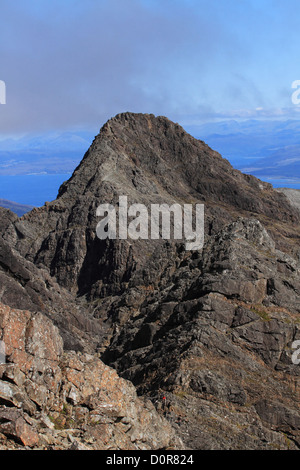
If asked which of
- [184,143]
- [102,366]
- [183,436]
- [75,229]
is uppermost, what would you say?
[184,143]

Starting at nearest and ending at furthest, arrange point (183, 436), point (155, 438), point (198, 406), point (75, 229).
→ point (155, 438) < point (183, 436) < point (198, 406) < point (75, 229)

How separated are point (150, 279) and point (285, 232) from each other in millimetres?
53669

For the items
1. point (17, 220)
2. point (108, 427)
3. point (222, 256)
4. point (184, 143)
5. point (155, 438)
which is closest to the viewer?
point (108, 427)

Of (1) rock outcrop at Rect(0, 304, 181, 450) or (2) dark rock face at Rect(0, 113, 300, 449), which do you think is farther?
(2) dark rock face at Rect(0, 113, 300, 449)

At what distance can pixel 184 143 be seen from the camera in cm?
14200

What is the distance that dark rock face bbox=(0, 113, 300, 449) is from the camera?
1602 inches

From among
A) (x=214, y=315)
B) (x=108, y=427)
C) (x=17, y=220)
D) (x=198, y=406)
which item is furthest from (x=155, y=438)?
(x=17, y=220)

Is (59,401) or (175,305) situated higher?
(175,305)

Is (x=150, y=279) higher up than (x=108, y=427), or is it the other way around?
(x=150, y=279)

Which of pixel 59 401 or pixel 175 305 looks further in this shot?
pixel 175 305

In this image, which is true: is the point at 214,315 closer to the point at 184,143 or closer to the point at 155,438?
the point at 155,438

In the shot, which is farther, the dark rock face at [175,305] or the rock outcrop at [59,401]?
the dark rock face at [175,305]

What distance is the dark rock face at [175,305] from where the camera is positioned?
4069 cm

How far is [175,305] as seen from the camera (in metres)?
55.2
